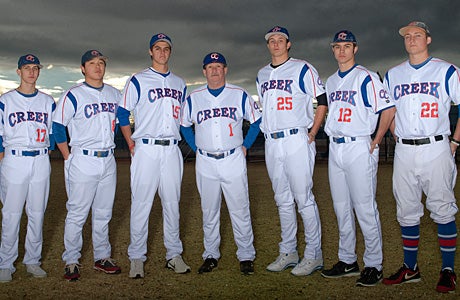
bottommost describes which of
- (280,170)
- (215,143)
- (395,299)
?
(395,299)

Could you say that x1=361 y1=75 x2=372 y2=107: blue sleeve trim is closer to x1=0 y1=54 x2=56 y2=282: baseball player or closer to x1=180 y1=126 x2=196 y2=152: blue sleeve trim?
x1=180 y1=126 x2=196 y2=152: blue sleeve trim

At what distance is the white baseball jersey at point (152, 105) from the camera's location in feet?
18.8

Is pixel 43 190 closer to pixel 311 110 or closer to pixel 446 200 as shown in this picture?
pixel 311 110

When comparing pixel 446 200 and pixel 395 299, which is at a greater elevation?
pixel 446 200

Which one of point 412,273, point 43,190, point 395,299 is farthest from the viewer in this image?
point 43,190

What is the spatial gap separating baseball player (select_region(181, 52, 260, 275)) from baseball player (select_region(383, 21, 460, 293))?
180 cm

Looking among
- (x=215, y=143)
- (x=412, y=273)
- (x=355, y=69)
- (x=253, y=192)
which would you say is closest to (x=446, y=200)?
(x=412, y=273)

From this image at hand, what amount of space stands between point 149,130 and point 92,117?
2.43 ft

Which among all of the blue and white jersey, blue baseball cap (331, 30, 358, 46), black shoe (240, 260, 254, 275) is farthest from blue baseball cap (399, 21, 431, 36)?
the blue and white jersey

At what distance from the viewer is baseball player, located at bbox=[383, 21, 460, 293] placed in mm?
5051

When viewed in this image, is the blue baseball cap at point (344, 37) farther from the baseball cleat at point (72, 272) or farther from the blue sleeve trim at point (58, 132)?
the baseball cleat at point (72, 272)

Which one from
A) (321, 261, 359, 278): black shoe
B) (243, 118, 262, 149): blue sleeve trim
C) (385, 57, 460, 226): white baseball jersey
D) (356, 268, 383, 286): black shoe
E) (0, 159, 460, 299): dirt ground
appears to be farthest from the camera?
(243, 118, 262, 149): blue sleeve trim

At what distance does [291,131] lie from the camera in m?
5.64

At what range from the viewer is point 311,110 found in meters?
5.92
